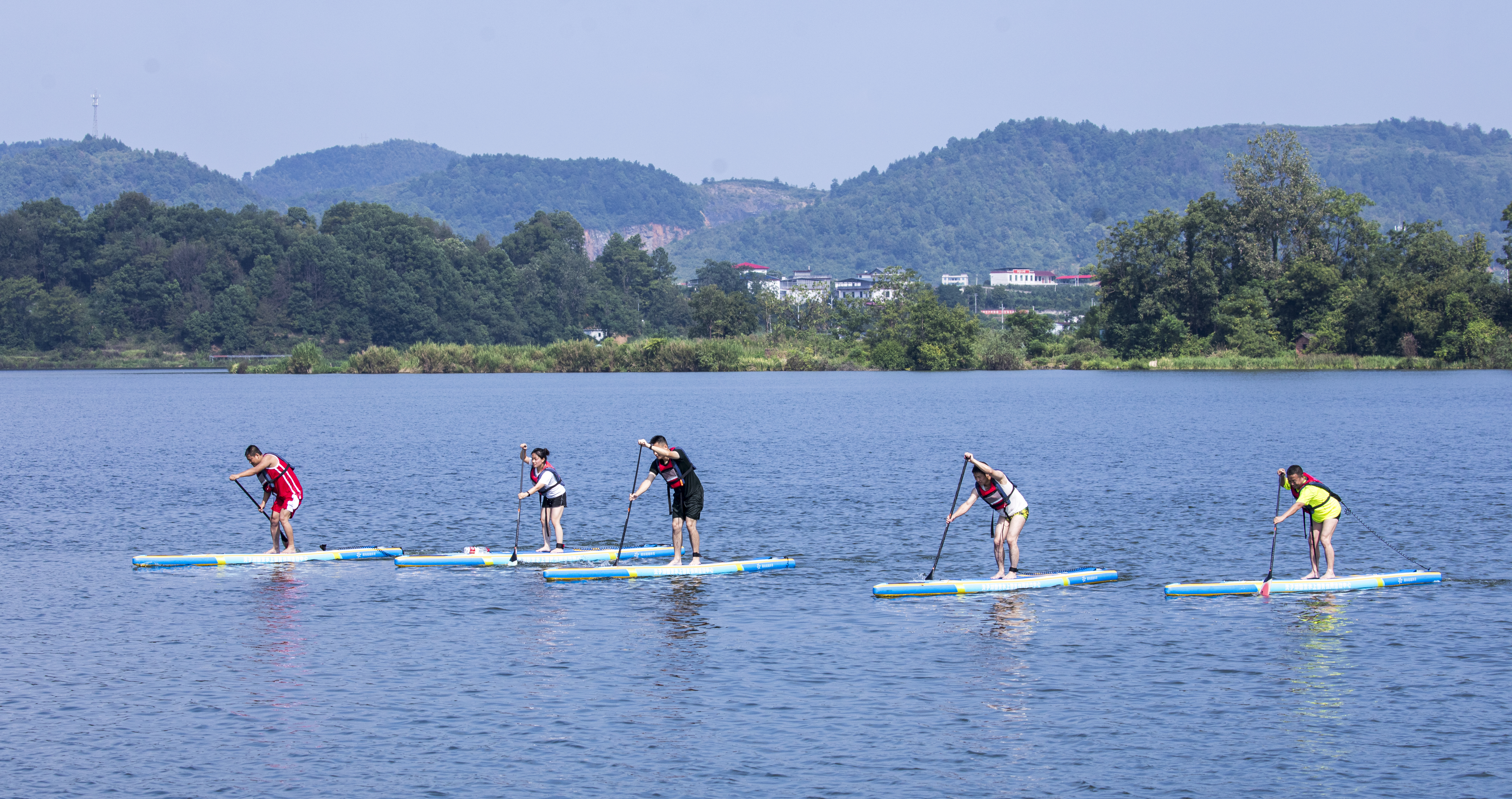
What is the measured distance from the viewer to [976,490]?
2420 centimetres

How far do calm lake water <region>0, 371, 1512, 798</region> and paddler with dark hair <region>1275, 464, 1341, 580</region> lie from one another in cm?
82

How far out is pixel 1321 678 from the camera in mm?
18844

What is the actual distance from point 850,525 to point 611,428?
36.6 metres

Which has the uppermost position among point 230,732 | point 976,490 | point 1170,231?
point 1170,231

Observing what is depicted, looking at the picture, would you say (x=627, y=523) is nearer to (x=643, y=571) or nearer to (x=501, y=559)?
(x=643, y=571)

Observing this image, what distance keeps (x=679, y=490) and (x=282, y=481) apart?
8.34 meters

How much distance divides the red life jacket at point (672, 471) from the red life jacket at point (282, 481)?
25.0 feet

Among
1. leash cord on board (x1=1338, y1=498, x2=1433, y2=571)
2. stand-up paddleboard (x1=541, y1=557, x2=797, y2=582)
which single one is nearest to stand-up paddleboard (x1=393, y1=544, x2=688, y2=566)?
stand-up paddleboard (x1=541, y1=557, x2=797, y2=582)

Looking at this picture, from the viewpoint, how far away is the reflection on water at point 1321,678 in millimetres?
15914

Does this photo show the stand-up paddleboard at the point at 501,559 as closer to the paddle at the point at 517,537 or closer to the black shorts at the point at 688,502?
the paddle at the point at 517,537

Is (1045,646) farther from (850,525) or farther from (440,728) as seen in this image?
(850,525)

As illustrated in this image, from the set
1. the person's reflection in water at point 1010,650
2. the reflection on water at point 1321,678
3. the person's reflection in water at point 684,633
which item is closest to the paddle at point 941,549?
the person's reflection in water at point 1010,650

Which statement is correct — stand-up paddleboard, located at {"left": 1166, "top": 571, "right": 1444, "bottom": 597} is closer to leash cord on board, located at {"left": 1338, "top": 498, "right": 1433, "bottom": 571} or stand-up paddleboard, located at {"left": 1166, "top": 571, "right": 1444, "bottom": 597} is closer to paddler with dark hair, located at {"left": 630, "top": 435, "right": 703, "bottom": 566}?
leash cord on board, located at {"left": 1338, "top": 498, "right": 1433, "bottom": 571}

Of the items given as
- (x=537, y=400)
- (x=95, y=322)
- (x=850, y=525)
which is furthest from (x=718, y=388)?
(x=95, y=322)
